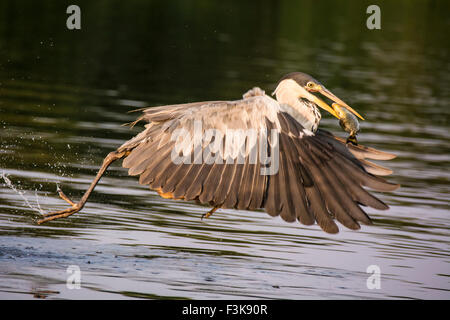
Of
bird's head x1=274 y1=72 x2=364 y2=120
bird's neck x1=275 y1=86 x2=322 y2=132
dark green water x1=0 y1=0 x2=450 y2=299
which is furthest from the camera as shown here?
dark green water x1=0 y1=0 x2=450 y2=299

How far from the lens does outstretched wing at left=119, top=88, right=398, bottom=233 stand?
24.8 feet

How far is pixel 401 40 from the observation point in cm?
3219

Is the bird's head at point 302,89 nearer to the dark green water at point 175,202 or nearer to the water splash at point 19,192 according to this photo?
the dark green water at point 175,202

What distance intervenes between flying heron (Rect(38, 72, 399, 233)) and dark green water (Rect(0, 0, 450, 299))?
893 millimetres

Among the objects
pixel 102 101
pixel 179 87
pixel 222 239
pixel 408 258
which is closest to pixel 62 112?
pixel 102 101

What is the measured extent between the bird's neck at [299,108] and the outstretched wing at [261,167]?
0.86ft

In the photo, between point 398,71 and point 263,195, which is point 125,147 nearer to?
point 263,195

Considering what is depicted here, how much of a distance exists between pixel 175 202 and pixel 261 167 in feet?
12.5

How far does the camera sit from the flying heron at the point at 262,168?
7547mm

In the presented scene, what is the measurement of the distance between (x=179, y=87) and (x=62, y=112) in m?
4.16

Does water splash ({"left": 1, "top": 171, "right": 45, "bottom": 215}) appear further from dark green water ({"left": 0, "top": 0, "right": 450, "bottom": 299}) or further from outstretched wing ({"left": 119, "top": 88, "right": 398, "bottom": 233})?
outstretched wing ({"left": 119, "top": 88, "right": 398, "bottom": 233})

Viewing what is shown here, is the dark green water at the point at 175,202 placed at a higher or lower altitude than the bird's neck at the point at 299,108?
lower

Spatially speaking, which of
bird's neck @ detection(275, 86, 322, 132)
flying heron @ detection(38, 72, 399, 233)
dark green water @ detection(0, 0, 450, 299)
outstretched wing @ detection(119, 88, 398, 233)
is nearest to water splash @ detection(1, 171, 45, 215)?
dark green water @ detection(0, 0, 450, 299)

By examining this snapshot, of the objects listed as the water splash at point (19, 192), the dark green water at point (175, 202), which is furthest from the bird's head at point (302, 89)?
the water splash at point (19, 192)
